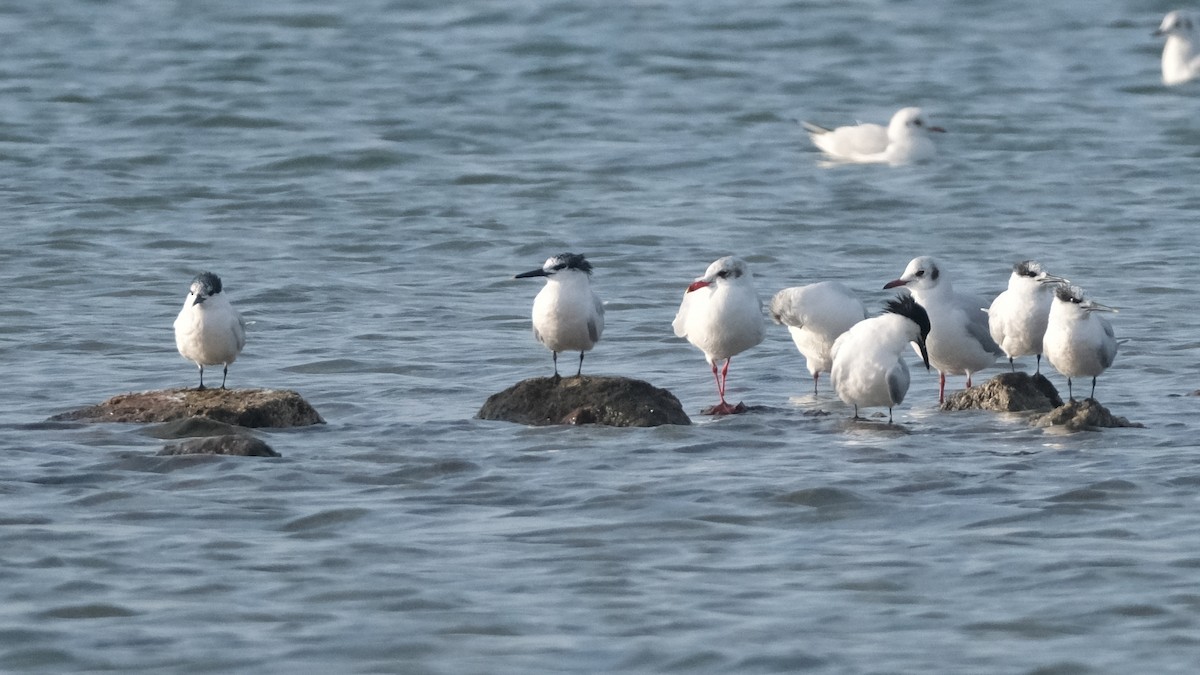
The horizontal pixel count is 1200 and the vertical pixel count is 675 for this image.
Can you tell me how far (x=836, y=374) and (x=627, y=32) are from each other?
19016 millimetres

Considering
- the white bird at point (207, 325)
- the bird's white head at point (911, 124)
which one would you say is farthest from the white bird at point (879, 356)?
the bird's white head at point (911, 124)

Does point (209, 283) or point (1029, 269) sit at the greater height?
point (1029, 269)

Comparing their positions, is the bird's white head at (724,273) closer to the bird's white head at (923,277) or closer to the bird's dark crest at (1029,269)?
the bird's white head at (923,277)

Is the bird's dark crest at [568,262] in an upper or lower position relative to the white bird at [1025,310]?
upper

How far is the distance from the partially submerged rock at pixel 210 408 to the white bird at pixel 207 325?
19 centimetres

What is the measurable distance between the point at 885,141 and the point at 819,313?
10696mm

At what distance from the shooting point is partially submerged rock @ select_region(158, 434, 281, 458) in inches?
370

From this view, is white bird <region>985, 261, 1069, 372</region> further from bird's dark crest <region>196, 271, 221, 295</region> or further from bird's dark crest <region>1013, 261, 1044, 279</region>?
bird's dark crest <region>196, 271, 221, 295</region>

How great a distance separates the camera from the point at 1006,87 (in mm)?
25625

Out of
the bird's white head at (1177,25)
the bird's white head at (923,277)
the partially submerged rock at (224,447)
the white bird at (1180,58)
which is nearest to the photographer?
the partially submerged rock at (224,447)

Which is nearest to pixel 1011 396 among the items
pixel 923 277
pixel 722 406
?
pixel 923 277

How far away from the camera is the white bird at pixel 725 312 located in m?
10.8

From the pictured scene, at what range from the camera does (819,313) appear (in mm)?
11250

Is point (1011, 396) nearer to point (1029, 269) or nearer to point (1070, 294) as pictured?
point (1029, 269)
